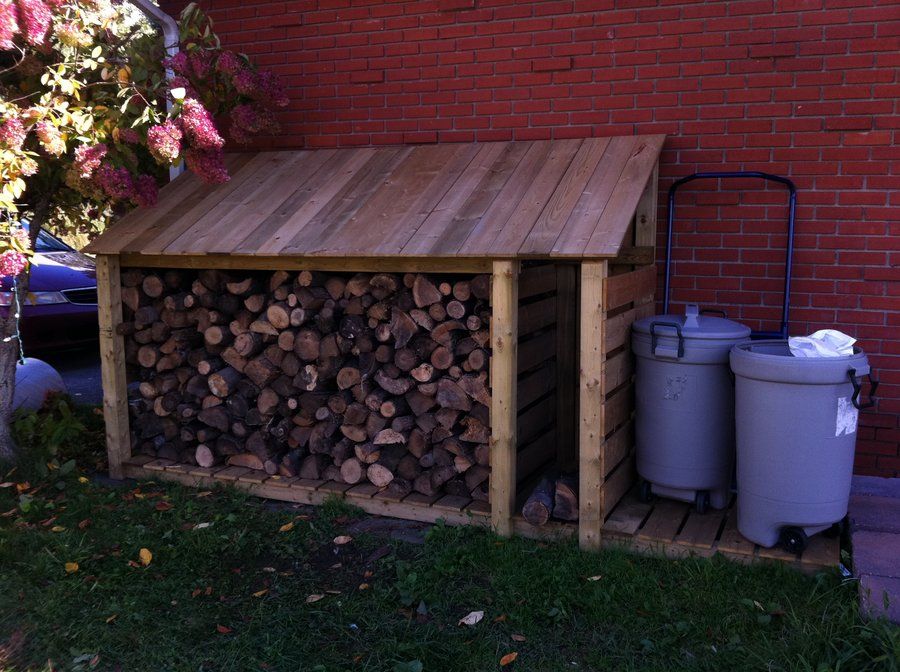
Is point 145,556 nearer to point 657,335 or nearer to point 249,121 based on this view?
point 657,335

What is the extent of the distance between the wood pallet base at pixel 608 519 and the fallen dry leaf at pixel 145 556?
962 mm

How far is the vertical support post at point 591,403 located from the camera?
13.6 ft

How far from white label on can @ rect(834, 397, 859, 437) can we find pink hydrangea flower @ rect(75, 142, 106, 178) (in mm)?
4418

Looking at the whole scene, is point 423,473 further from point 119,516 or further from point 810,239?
point 810,239

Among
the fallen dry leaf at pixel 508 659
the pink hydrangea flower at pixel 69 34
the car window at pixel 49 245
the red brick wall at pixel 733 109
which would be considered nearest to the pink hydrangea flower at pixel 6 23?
the pink hydrangea flower at pixel 69 34

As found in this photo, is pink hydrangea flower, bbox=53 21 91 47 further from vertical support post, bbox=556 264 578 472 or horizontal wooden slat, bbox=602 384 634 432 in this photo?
horizontal wooden slat, bbox=602 384 634 432

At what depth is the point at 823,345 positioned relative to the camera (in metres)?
3.96

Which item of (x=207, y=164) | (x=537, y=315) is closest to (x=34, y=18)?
(x=207, y=164)

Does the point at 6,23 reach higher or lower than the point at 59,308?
higher

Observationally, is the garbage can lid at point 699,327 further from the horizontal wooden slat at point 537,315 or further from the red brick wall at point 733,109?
the red brick wall at point 733,109

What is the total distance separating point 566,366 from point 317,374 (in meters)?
1.63

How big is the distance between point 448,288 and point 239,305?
1.53 metres

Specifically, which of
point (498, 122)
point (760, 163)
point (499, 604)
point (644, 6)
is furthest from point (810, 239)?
point (499, 604)

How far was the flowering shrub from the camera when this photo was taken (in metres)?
4.79
